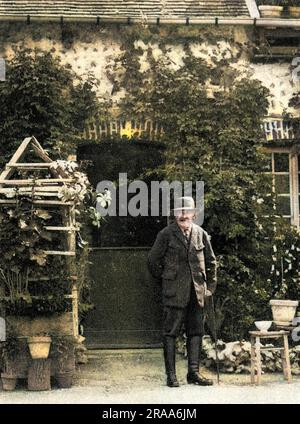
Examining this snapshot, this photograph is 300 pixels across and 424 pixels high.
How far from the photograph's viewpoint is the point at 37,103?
32.3ft

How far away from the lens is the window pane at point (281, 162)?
10.5 metres

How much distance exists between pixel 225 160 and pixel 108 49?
2.15 meters

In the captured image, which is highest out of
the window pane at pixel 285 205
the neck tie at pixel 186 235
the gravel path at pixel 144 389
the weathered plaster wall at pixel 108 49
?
the weathered plaster wall at pixel 108 49

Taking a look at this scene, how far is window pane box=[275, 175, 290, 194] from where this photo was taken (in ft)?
34.3

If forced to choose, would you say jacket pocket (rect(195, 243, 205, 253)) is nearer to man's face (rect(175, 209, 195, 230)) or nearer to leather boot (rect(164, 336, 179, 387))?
man's face (rect(175, 209, 195, 230))

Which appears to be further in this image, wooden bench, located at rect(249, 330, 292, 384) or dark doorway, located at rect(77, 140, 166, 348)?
dark doorway, located at rect(77, 140, 166, 348)

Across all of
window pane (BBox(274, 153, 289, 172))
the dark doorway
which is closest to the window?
window pane (BBox(274, 153, 289, 172))

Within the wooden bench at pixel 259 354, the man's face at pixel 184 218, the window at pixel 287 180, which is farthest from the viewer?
the window at pixel 287 180

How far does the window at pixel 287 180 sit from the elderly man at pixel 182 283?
9.09 feet

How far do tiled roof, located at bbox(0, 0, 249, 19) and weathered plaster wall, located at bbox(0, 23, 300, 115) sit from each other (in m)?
0.18

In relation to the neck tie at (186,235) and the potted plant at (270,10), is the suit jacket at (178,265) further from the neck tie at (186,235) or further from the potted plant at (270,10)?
the potted plant at (270,10)

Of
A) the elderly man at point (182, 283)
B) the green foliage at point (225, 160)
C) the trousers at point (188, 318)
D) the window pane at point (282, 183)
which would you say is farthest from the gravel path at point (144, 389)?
the window pane at point (282, 183)
